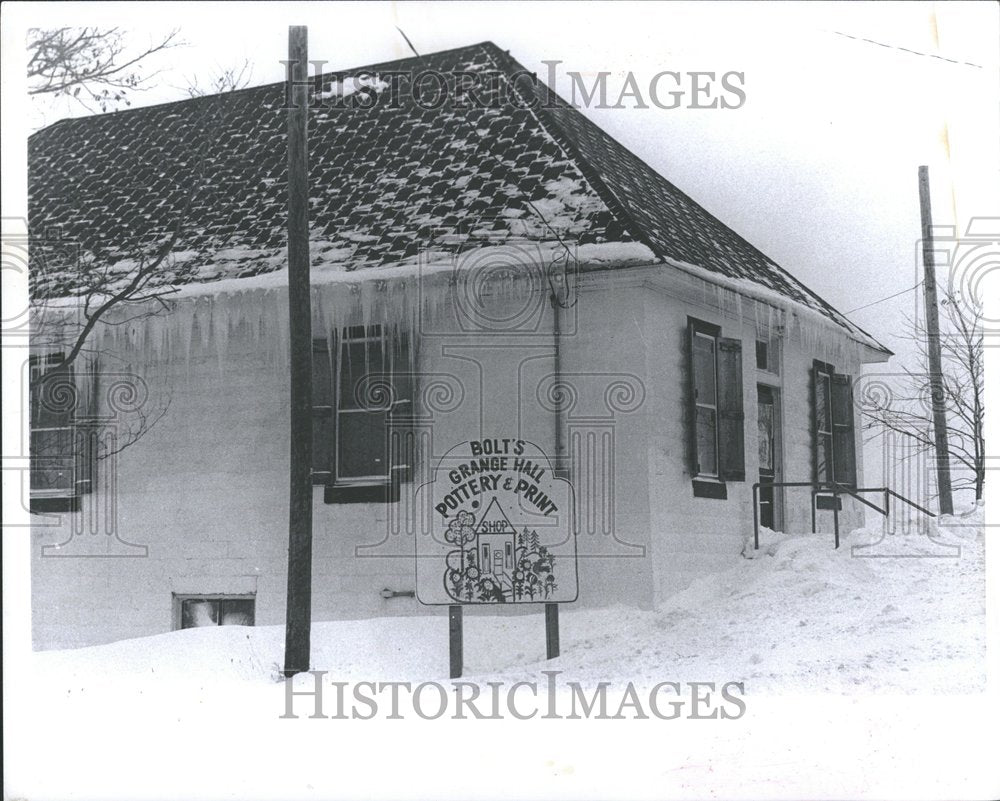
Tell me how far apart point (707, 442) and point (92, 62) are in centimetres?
400

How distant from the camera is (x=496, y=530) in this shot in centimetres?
634

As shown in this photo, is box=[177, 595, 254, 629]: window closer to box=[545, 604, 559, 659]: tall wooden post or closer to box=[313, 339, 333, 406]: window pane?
box=[313, 339, 333, 406]: window pane

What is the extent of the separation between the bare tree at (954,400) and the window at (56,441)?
4332 millimetres

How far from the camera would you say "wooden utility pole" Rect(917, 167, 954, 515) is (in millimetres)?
6457

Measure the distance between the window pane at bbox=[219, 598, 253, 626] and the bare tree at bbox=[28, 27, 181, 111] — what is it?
2.83 m

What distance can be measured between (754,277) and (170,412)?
3.36 m

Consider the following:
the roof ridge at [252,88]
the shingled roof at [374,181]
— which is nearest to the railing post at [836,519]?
the shingled roof at [374,181]

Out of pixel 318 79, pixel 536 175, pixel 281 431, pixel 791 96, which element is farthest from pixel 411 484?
pixel 791 96

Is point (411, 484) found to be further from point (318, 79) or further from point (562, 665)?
point (318, 79)

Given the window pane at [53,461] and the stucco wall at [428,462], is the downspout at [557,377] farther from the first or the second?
the window pane at [53,461]

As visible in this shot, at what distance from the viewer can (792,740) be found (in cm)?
609

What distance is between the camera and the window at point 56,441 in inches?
264

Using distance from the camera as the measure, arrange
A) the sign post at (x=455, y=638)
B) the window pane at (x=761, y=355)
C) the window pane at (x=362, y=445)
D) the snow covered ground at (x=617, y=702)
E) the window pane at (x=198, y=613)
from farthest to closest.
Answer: the window pane at (x=761, y=355), the window pane at (x=198, y=613), the window pane at (x=362, y=445), the sign post at (x=455, y=638), the snow covered ground at (x=617, y=702)

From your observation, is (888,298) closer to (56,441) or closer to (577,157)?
(577,157)
